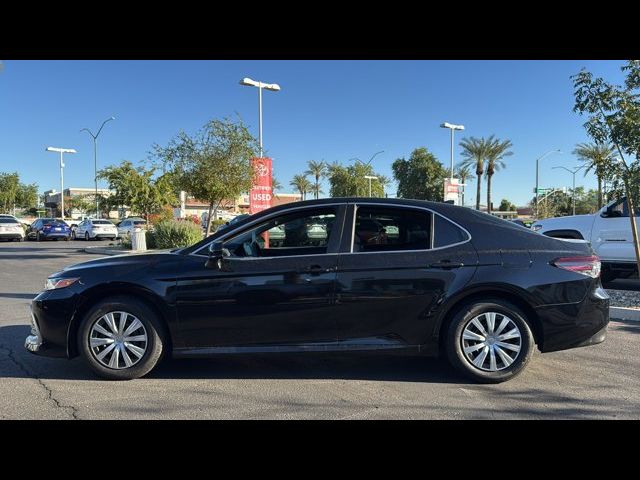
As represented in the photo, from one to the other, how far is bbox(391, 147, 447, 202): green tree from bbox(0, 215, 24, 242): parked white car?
1338 inches

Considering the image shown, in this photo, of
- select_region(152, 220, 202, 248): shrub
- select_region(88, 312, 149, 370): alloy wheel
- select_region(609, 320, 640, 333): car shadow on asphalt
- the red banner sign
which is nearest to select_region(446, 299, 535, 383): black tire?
select_region(88, 312, 149, 370): alloy wheel

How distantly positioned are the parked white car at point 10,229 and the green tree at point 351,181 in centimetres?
2966

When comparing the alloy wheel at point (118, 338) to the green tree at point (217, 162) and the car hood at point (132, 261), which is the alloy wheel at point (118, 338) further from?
the green tree at point (217, 162)

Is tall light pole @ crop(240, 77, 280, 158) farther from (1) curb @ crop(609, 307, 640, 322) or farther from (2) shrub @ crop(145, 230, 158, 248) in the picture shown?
(1) curb @ crop(609, 307, 640, 322)

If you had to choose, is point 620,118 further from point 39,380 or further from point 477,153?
point 477,153

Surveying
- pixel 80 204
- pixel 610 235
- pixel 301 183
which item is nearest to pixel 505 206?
pixel 301 183

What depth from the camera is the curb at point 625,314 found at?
7301mm

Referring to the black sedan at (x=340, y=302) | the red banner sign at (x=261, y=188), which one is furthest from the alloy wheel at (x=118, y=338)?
the red banner sign at (x=261, y=188)

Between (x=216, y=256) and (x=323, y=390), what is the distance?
153 cm

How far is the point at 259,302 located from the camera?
4.47m

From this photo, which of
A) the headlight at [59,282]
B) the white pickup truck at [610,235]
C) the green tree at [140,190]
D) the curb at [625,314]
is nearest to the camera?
the headlight at [59,282]
